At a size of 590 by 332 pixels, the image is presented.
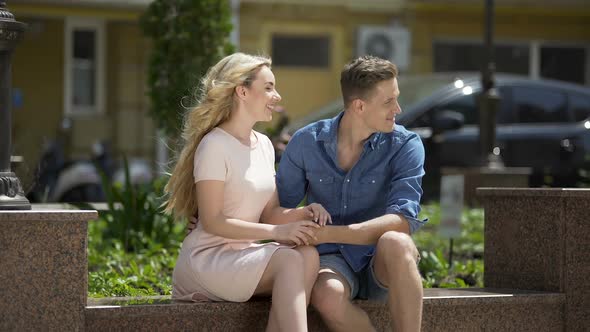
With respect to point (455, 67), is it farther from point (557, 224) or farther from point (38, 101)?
point (557, 224)

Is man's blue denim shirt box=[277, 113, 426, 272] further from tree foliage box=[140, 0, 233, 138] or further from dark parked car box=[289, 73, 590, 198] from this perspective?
dark parked car box=[289, 73, 590, 198]

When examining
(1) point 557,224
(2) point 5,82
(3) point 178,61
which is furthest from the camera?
(3) point 178,61

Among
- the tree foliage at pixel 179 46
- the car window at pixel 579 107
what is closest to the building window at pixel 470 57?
the car window at pixel 579 107

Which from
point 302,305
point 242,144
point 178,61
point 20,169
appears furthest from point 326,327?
point 178,61

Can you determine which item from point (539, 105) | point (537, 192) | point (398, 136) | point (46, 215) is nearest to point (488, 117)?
point (539, 105)

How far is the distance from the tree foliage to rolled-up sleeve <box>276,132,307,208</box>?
130 inches

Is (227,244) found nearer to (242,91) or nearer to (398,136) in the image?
(242,91)

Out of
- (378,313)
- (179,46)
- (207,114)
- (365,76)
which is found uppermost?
(179,46)

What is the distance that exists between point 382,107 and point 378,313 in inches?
33.3

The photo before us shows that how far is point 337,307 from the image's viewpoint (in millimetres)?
4680

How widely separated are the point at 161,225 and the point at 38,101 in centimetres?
1230

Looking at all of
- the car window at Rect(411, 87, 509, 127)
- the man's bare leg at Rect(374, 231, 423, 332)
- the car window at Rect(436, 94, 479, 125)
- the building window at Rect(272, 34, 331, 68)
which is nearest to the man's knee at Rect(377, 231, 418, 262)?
the man's bare leg at Rect(374, 231, 423, 332)

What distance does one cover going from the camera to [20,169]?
7230 millimetres

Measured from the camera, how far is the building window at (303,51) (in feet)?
65.3
